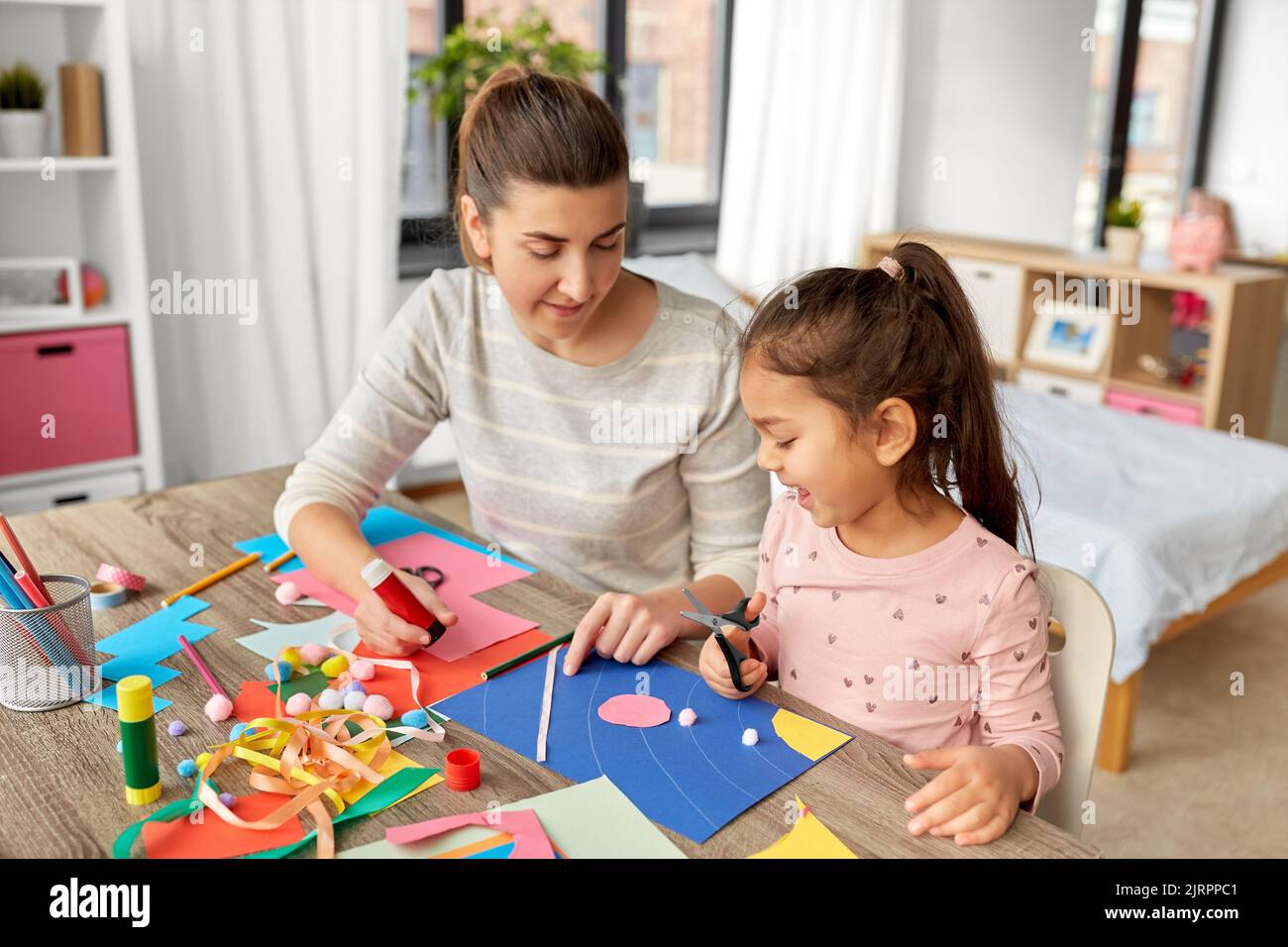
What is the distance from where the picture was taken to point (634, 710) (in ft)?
3.30

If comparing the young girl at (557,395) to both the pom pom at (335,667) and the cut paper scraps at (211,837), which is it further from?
the cut paper scraps at (211,837)

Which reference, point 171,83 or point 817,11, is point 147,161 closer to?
point 171,83

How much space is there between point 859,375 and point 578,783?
1.39 ft

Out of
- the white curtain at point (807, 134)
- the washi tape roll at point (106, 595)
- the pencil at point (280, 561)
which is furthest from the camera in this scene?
the white curtain at point (807, 134)

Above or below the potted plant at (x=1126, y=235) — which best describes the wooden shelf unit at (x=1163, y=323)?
below

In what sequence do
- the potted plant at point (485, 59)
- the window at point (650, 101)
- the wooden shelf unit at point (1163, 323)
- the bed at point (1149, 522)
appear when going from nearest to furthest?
the bed at point (1149, 522), the potted plant at point (485, 59), the wooden shelf unit at point (1163, 323), the window at point (650, 101)

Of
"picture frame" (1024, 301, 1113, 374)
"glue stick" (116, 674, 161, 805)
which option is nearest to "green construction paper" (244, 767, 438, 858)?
"glue stick" (116, 674, 161, 805)

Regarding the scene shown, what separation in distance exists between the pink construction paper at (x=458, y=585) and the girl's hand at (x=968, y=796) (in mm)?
444

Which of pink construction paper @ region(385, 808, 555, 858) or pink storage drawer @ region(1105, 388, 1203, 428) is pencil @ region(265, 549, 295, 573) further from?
pink storage drawer @ region(1105, 388, 1203, 428)

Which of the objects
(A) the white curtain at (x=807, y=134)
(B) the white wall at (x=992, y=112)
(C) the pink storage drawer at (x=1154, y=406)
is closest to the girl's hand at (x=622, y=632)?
(C) the pink storage drawer at (x=1154, y=406)

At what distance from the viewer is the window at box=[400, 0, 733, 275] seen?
3.49m

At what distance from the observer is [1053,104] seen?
14.8 ft

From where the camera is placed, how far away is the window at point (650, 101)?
137 inches

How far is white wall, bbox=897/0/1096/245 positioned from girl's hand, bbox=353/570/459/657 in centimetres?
364
